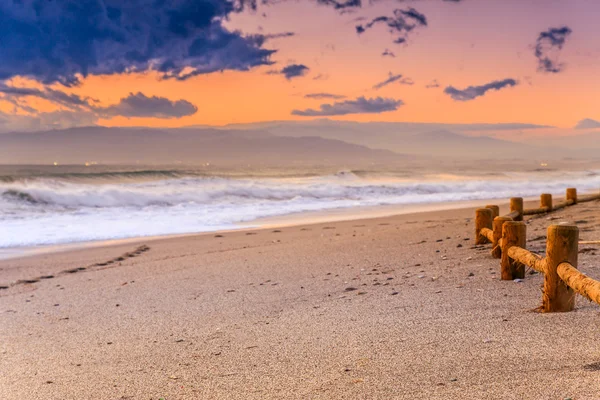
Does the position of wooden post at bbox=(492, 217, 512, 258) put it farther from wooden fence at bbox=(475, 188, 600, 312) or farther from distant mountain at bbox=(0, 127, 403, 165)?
distant mountain at bbox=(0, 127, 403, 165)

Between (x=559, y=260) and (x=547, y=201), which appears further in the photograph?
(x=547, y=201)

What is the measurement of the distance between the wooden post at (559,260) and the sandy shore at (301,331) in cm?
14

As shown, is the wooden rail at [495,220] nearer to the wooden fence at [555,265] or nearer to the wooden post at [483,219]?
the wooden post at [483,219]

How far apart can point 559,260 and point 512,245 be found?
1.27 metres

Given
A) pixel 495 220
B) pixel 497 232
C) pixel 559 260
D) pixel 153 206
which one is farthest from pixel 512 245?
pixel 153 206

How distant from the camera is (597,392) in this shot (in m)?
2.69

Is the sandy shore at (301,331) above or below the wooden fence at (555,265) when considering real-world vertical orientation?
below

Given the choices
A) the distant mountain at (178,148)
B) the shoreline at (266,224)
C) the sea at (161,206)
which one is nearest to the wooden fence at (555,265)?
the shoreline at (266,224)

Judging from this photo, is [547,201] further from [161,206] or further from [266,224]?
[161,206]

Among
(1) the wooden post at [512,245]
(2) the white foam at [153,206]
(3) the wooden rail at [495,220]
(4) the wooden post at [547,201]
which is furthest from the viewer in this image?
(2) the white foam at [153,206]

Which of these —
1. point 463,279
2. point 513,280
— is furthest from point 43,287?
point 513,280

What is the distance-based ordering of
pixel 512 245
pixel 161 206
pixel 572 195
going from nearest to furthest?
pixel 512 245 → pixel 572 195 → pixel 161 206

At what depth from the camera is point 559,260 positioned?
13.3 ft

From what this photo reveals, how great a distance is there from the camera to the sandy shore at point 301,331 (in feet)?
10.6
